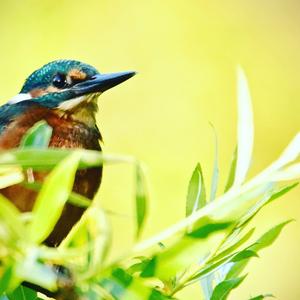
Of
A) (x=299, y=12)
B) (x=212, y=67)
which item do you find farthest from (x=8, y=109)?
(x=299, y=12)

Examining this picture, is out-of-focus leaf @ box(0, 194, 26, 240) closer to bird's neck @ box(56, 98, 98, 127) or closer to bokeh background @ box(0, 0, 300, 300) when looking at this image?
bird's neck @ box(56, 98, 98, 127)

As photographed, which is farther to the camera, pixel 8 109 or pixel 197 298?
pixel 197 298

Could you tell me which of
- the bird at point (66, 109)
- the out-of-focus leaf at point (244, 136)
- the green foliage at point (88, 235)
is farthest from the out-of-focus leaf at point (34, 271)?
the bird at point (66, 109)

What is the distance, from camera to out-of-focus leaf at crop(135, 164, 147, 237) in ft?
0.89

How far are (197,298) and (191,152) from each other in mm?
600

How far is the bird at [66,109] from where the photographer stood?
35.7 inches

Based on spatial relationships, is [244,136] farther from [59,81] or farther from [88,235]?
Result: [59,81]

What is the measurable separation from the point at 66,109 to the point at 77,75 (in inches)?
1.6

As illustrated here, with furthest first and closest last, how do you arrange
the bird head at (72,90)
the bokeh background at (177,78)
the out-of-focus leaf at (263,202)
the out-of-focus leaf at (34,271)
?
the bokeh background at (177,78) → the bird head at (72,90) → the out-of-focus leaf at (263,202) → the out-of-focus leaf at (34,271)

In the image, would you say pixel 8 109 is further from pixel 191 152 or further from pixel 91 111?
pixel 191 152

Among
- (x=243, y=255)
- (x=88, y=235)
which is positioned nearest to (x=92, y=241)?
(x=88, y=235)

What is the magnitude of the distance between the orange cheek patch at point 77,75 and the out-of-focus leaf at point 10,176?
74 cm

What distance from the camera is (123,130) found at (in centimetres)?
221

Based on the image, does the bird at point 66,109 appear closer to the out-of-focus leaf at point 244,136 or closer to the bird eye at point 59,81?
the bird eye at point 59,81
